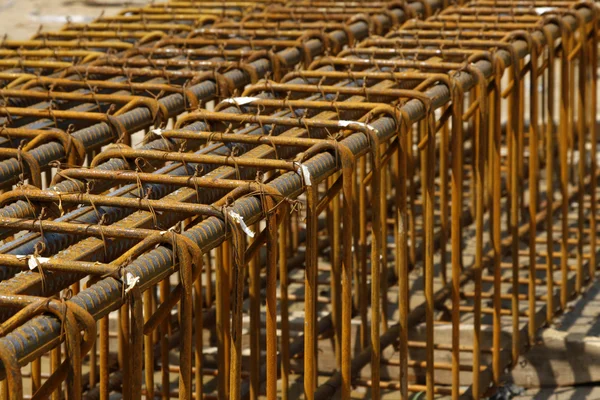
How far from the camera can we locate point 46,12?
2531 centimetres

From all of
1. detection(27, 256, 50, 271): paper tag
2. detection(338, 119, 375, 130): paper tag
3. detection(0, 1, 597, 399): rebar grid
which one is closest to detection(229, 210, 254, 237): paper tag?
detection(0, 1, 597, 399): rebar grid

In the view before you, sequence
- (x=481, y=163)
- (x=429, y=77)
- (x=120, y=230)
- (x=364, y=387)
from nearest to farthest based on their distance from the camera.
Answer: (x=120, y=230)
(x=429, y=77)
(x=481, y=163)
(x=364, y=387)

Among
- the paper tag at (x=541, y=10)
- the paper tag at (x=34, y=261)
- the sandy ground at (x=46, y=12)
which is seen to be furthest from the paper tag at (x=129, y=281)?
the sandy ground at (x=46, y=12)

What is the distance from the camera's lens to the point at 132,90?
323 inches

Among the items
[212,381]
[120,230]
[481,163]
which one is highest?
[120,230]

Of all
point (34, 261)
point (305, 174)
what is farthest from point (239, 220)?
point (34, 261)

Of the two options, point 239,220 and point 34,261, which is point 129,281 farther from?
point 239,220

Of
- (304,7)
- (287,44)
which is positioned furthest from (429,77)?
(304,7)

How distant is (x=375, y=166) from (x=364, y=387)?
276 cm

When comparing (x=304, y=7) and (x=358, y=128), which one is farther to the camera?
(x=304, y=7)

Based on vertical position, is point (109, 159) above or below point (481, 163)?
above

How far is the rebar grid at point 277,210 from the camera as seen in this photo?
509 centimetres

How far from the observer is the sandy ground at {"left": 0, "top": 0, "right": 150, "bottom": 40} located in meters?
24.0

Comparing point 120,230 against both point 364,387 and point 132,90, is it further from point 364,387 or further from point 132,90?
point 364,387
